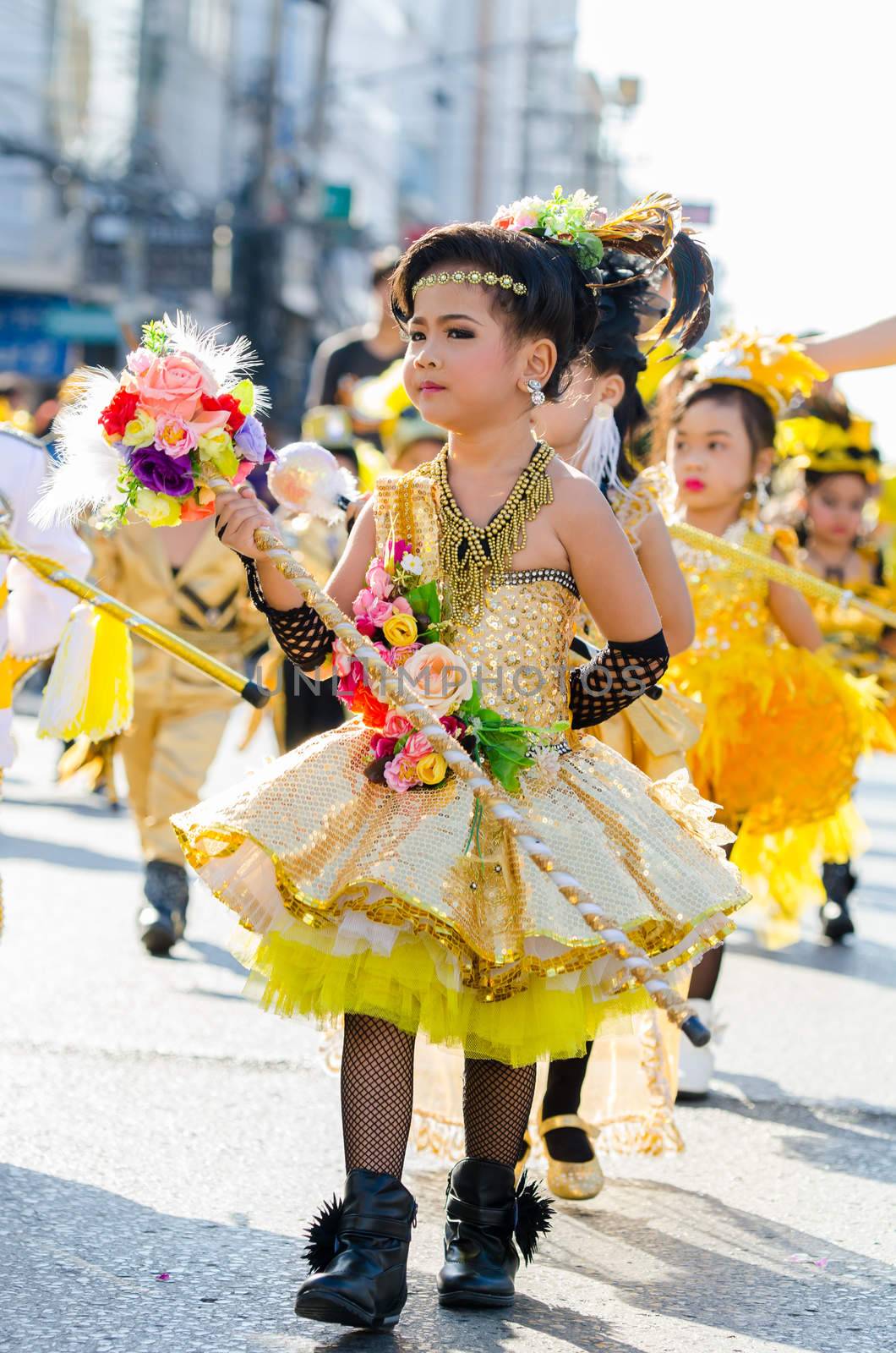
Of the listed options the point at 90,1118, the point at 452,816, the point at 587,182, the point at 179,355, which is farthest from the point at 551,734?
the point at 587,182

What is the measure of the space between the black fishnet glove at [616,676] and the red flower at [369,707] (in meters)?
0.42

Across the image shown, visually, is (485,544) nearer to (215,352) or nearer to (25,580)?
(215,352)

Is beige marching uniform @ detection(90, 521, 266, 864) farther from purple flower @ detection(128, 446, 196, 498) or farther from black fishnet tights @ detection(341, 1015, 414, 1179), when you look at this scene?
black fishnet tights @ detection(341, 1015, 414, 1179)

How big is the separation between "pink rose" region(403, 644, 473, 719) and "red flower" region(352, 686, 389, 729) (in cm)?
7

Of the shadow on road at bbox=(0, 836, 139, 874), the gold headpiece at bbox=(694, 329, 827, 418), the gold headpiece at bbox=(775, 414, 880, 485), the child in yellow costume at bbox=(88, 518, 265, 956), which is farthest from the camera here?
the shadow on road at bbox=(0, 836, 139, 874)

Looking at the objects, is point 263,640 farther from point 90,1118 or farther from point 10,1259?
point 10,1259

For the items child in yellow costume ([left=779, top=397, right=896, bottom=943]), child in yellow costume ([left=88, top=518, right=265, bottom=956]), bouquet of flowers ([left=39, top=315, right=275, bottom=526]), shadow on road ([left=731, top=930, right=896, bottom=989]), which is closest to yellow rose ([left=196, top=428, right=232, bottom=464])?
bouquet of flowers ([left=39, top=315, right=275, bottom=526])

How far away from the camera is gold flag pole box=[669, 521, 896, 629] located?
5219 millimetres

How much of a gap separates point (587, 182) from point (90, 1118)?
4871 cm

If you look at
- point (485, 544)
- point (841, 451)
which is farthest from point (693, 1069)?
point (841, 451)

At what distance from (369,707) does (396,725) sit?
0.09 m

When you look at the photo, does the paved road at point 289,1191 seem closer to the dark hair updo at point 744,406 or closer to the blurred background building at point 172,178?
the dark hair updo at point 744,406

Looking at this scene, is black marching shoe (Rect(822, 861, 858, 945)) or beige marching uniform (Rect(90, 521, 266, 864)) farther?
black marching shoe (Rect(822, 861, 858, 945))

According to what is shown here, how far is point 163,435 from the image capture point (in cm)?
331
